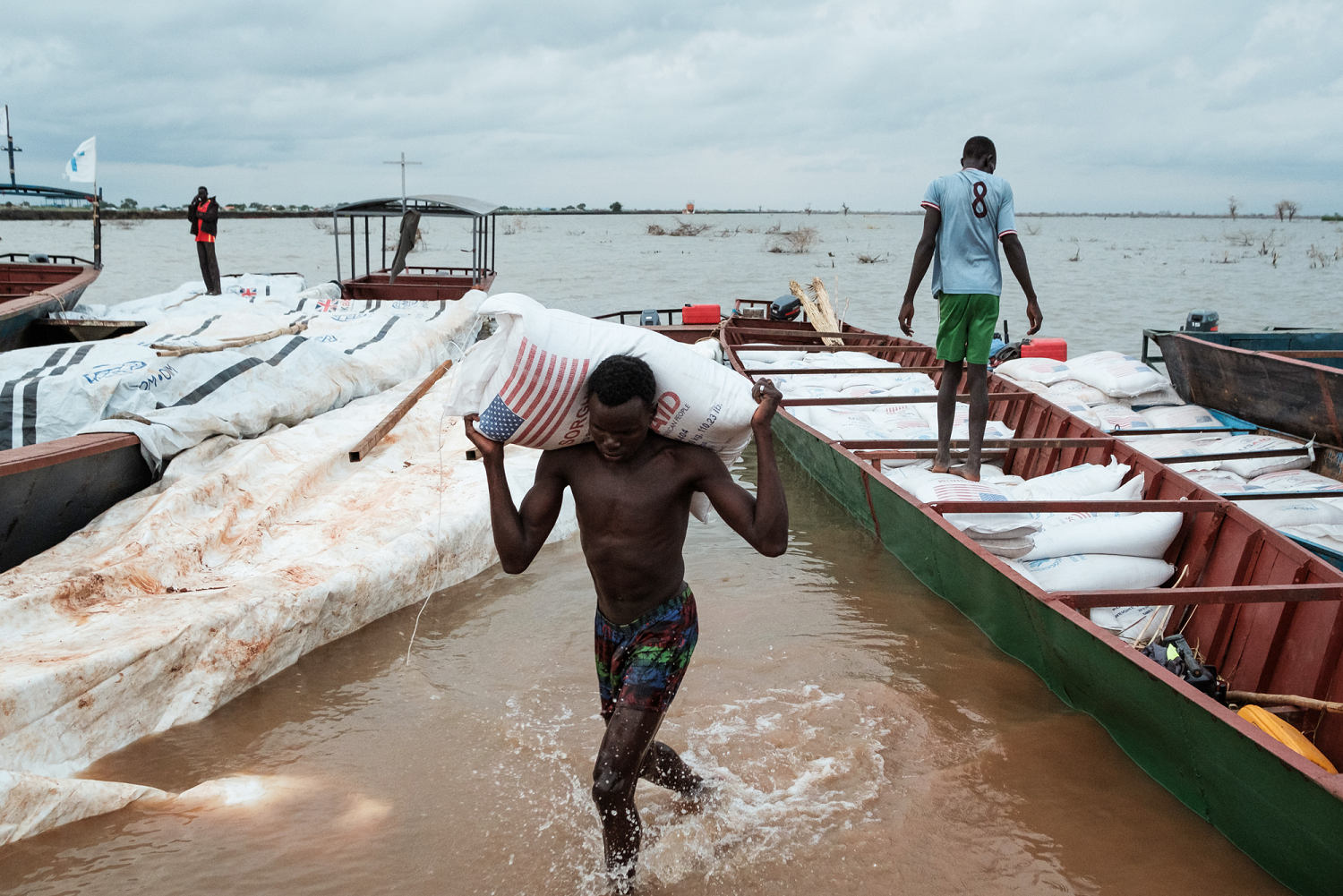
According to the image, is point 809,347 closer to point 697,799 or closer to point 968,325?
point 968,325

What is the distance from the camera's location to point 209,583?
161 inches

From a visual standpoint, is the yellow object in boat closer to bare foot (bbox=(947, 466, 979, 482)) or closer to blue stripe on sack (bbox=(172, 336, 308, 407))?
bare foot (bbox=(947, 466, 979, 482))

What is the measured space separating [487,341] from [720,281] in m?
25.5

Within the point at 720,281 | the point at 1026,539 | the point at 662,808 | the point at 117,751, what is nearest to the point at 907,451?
the point at 1026,539

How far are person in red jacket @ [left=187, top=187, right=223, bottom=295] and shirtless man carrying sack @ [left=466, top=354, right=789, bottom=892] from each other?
469 inches

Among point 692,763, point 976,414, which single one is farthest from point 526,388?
point 976,414

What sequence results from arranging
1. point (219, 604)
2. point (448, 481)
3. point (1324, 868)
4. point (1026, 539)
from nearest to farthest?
point (1324, 868), point (219, 604), point (1026, 539), point (448, 481)

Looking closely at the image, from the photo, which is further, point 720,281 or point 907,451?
point 720,281

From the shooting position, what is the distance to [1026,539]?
4.38 m

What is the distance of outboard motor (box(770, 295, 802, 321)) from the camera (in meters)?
12.2

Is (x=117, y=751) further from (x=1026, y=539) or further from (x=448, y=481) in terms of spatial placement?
(x=1026, y=539)

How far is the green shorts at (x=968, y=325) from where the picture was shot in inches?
197

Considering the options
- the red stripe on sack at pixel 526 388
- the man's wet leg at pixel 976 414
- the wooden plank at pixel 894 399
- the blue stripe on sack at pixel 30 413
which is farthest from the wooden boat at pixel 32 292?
the man's wet leg at pixel 976 414

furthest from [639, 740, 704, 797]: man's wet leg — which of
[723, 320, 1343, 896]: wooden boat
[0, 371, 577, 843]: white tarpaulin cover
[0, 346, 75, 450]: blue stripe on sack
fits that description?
[0, 346, 75, 450]: blue stripe on sack
